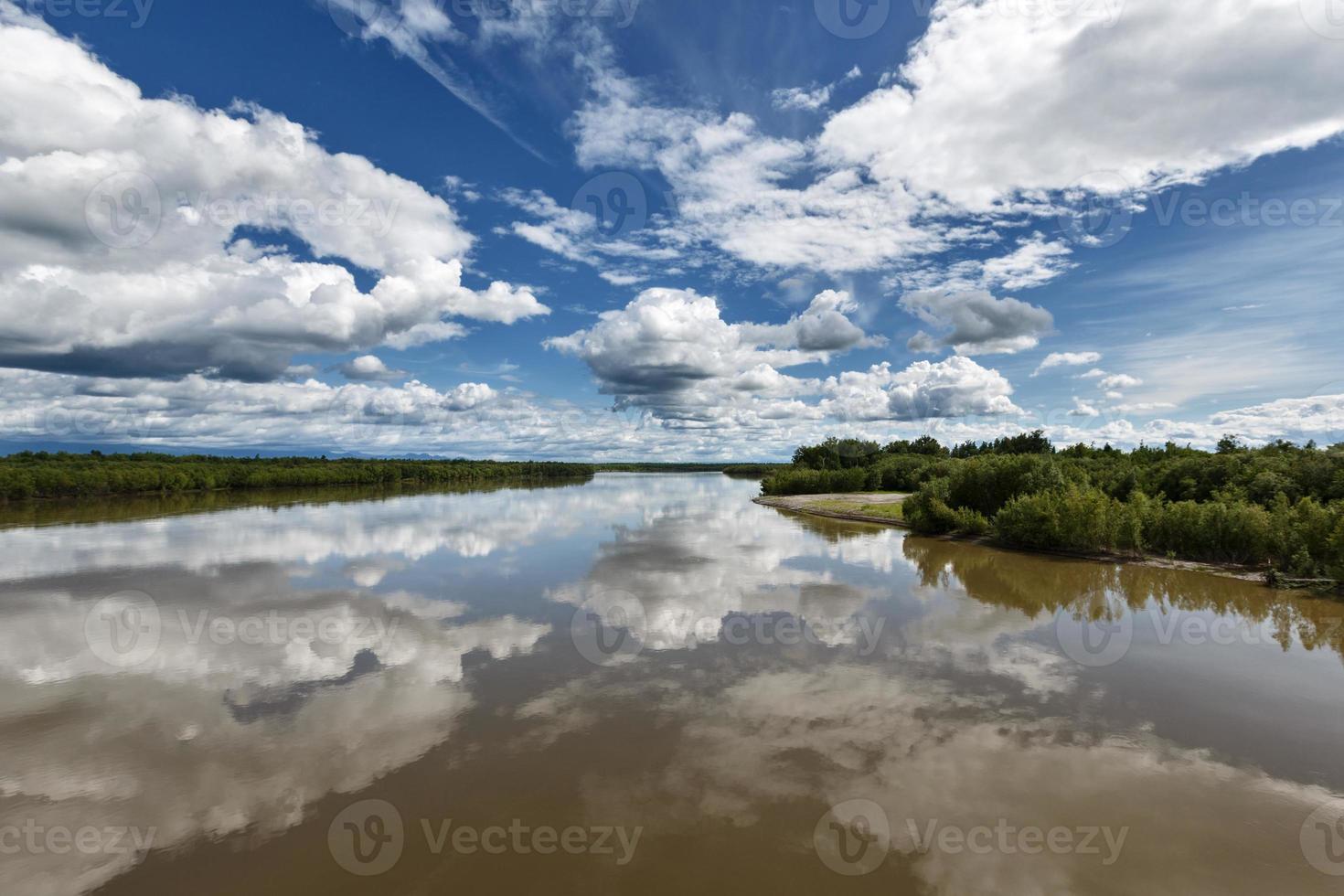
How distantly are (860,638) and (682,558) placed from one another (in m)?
14.6

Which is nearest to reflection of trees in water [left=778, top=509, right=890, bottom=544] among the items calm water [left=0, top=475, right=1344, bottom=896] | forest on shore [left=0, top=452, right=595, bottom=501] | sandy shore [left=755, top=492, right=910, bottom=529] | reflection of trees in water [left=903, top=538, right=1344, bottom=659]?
sandy shore [left=755, top=492, right=910, bottom=529]

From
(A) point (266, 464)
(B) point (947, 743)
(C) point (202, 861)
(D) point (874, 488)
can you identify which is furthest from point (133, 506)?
(D) point (874, 488)

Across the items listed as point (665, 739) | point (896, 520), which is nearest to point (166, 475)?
point (896, 520)

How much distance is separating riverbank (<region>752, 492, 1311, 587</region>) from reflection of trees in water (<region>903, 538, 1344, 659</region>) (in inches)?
33.4

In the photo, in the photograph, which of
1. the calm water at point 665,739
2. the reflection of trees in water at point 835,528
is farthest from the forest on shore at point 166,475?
the reflection of trees in water at point 835,528

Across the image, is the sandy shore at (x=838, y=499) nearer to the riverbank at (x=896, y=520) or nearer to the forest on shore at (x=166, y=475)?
the riverbank at (x=896, y=520)

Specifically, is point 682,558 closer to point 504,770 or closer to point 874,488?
point 504,770

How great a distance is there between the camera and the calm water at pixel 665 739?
7250 millimetres

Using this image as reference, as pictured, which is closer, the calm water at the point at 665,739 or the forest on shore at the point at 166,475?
the calm water at the point at 665,739

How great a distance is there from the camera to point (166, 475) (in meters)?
87.2

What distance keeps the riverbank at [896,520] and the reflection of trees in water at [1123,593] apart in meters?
0.85

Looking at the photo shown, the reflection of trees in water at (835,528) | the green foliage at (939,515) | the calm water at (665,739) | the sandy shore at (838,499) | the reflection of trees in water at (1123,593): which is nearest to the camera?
the calm water at (665,739)

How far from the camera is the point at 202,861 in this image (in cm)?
716

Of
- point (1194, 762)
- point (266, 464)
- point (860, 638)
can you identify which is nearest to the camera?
point (1194, 762)
